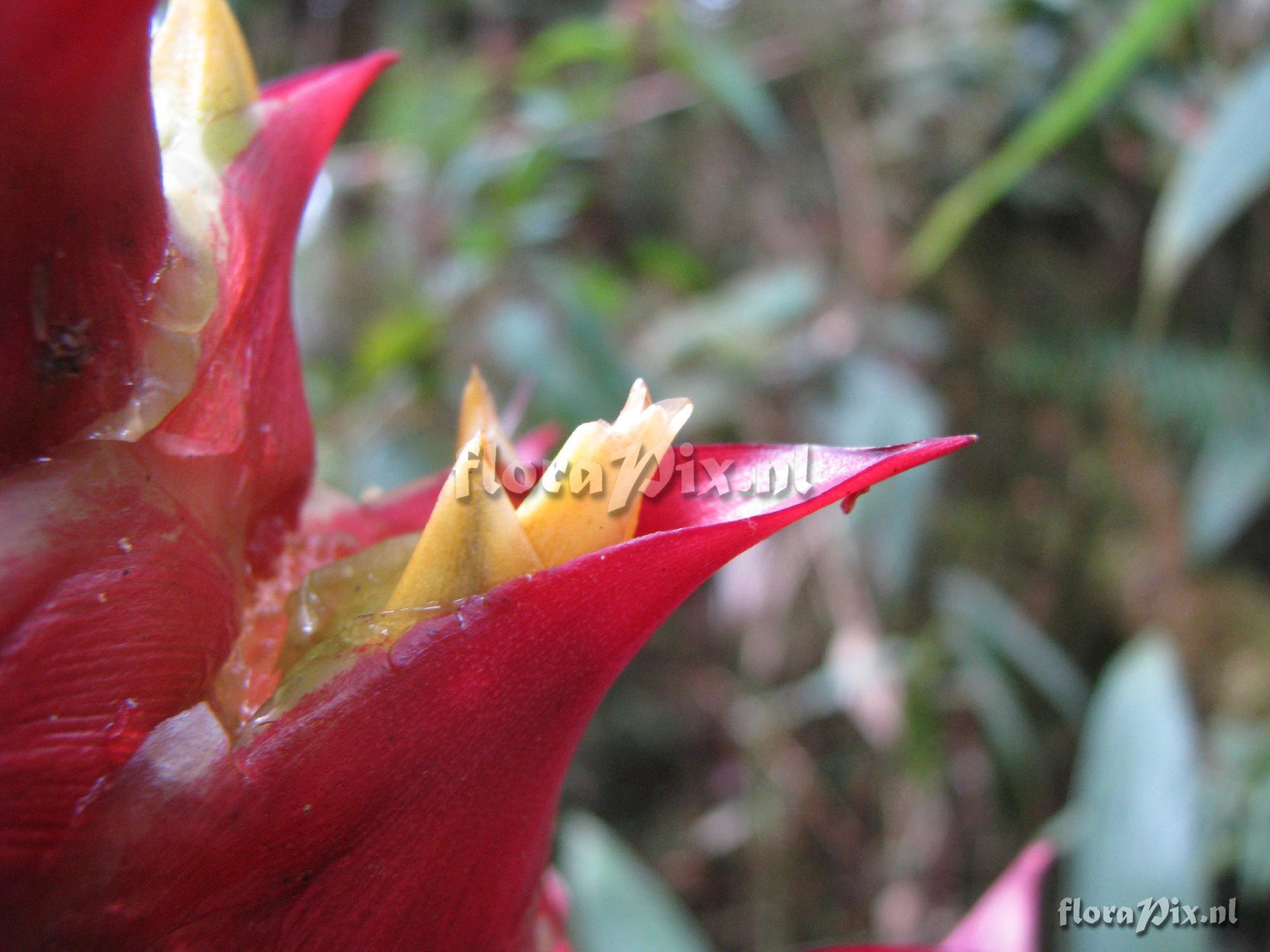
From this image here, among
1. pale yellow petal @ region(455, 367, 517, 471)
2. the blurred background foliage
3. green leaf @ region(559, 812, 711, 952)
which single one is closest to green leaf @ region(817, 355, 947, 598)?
the blurred background foliage

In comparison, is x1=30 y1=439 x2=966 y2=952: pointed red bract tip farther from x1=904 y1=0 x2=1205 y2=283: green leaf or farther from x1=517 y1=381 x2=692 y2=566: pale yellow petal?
x1=904 y1=0 x2=1205 y2=283: green leaf

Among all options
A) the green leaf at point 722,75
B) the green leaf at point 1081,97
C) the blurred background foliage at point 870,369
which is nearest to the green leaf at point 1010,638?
the blurred background foliage at point 870,369

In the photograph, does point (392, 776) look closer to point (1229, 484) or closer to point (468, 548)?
point (468, 548)

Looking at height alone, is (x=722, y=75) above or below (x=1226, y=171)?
above

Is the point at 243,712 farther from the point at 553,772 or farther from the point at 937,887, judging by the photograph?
the point at 937,887

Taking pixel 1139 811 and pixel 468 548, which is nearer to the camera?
pixel 468 548

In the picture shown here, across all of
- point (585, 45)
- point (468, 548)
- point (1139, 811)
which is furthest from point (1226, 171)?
point (585, 45)

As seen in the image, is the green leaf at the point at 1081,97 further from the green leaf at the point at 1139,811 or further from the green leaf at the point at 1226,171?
the green leaf at the point at 1139,811
